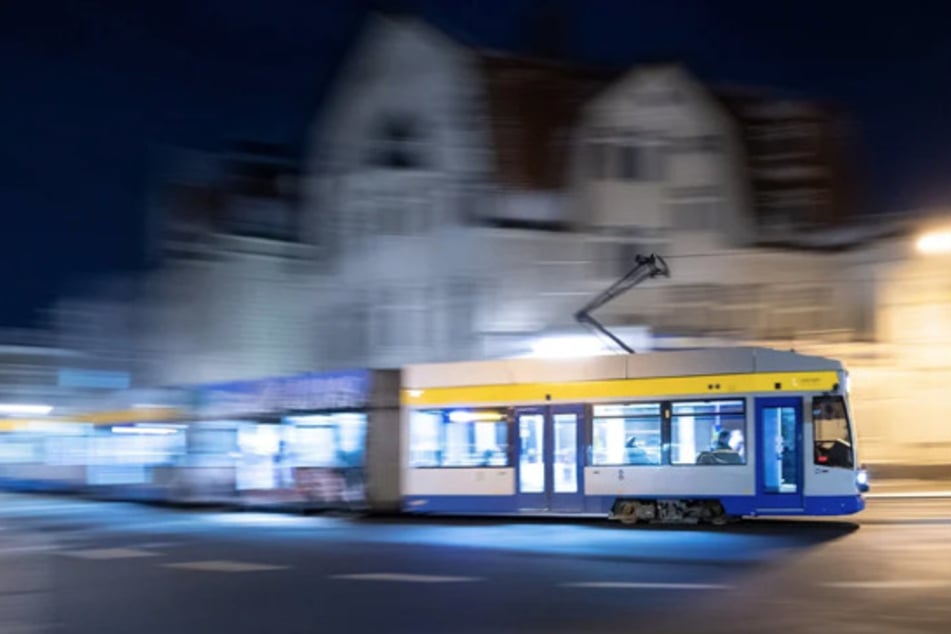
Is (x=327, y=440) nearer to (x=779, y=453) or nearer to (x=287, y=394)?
(x=287, y=394)

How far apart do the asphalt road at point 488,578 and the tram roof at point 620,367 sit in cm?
288

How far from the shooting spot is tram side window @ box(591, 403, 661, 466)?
21797 mm

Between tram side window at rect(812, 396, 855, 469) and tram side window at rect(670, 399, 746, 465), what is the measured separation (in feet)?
4.17

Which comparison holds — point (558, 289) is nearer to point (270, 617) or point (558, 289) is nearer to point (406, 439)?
point (406, 439)

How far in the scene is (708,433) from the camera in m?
21.3

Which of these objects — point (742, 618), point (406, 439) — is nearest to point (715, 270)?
point (406, 439)

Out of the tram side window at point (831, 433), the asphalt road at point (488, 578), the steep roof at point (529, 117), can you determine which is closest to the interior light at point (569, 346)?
the steep roof at point (529, 117)

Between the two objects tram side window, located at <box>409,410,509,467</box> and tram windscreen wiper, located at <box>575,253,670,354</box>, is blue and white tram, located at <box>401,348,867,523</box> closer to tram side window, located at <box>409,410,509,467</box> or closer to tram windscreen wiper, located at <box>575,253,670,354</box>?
tram side window, located at <box>409,410,509,467</box>

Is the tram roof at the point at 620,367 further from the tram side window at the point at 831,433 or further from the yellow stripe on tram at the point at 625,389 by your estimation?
the tram side window at the point at 831,433

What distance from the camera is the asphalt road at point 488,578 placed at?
11.1 metres

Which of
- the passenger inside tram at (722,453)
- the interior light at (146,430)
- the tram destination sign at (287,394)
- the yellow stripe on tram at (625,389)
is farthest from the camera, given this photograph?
the interior light at (146,430)

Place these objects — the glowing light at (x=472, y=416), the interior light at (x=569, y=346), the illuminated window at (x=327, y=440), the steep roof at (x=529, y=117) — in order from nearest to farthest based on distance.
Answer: the glowing light at (x=472, y=416)
the illuminated window at (x=327, y=440)
the interior light at (x=569, y=346)
the steep roof at (x=529, y=117)

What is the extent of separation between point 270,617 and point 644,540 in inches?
349

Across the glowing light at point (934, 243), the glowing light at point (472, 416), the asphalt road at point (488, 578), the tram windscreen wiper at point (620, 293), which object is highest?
the glowing light at point (934, 243)
